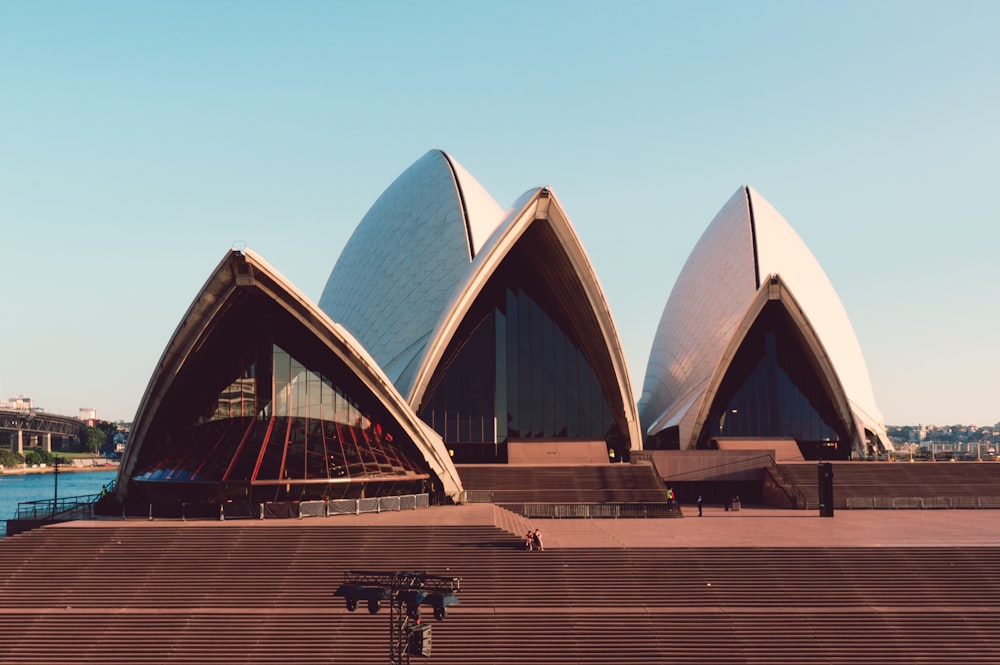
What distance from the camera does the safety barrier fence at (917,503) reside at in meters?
34.0

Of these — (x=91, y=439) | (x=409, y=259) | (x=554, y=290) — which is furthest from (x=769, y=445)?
(x=91, y=439)

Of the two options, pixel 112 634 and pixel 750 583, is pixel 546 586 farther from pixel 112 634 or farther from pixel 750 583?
pixel 112 634

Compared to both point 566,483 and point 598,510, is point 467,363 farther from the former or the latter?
point 598,510

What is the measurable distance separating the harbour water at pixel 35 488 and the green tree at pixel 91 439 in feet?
45.1

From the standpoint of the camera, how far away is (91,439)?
461 ft

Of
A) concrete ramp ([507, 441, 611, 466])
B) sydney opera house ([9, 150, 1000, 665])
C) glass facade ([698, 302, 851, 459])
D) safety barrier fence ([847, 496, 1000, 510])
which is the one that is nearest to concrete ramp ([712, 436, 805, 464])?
sydney opera house ([9, 150, 1000, 665])

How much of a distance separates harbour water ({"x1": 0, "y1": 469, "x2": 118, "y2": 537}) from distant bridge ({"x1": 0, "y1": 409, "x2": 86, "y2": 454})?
36.6 ft

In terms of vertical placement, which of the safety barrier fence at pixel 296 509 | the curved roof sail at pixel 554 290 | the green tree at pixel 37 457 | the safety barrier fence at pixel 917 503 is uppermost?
the curved roof sail at pixel 554 290

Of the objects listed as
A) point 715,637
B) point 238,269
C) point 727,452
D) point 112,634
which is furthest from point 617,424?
point 112,634

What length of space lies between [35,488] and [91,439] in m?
55.2

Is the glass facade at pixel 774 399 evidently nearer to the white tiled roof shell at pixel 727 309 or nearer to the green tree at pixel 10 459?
the white tiled roof shell at pixel 727 309

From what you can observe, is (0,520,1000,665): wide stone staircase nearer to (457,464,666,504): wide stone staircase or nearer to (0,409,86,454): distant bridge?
(457,464,666,504): wide stone staircase

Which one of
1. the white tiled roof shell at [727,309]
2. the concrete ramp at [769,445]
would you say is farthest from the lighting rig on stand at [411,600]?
the white tiled roof shell at [727,309]

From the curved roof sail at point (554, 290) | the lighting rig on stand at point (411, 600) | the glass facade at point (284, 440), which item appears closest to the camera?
the lighting rig on stand at point (411, 600)
